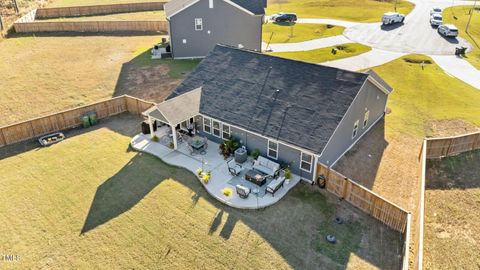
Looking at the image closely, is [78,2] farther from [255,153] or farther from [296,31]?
[255,153]

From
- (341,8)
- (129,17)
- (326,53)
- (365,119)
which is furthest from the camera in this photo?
(341,8)

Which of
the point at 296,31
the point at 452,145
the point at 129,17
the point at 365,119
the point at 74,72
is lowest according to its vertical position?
the point at 452,145

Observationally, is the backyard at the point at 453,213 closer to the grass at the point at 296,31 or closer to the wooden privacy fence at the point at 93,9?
the grass at the point at 296,31

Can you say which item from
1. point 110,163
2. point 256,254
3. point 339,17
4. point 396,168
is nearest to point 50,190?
point 110,163

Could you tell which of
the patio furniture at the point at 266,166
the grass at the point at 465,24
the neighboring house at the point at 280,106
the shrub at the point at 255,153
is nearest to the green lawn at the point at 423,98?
the neighboring house at the point at 280,106

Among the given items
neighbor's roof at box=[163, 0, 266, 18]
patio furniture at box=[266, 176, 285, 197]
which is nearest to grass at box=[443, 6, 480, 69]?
neighbor's roof at box=[163, 0, 266, 18]

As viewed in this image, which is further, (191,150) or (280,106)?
(191,150)

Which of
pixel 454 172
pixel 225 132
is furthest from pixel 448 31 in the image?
pixel 225 132
